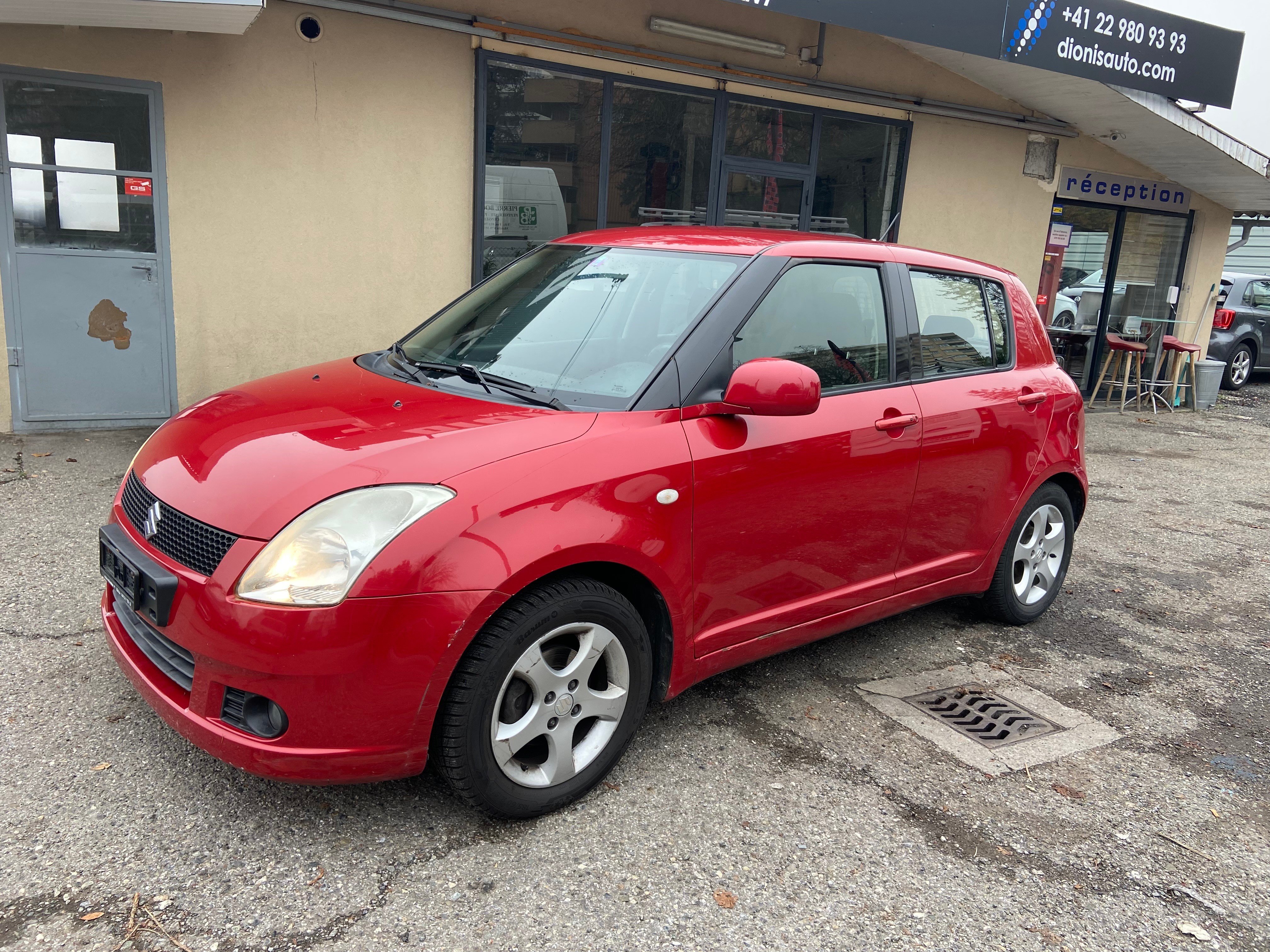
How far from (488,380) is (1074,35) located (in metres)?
8.62

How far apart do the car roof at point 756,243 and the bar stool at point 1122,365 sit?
912 centimetres

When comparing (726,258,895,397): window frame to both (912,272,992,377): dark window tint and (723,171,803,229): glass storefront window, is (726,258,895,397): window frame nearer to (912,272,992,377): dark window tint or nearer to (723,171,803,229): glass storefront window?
(912,272,992,377): dark window tint

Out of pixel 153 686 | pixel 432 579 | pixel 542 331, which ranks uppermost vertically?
pixel 542 331

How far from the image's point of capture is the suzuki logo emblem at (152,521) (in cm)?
267

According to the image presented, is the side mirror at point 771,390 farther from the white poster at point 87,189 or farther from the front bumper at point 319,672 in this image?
the white poster at point 87,189

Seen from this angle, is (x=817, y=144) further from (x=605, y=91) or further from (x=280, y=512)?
(x=280, y=512)

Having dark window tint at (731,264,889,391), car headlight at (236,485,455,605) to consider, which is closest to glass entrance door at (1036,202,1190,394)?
dark window tint at (731,264,889,391)

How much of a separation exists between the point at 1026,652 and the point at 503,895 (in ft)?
9.65

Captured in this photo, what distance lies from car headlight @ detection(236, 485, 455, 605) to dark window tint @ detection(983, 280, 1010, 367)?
2.90m

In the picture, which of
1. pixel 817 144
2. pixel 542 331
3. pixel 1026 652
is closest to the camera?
pixel 542 331

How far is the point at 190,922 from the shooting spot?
7.55 feet

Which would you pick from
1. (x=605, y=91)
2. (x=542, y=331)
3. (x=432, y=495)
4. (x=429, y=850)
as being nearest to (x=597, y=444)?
(x=432, y=495)

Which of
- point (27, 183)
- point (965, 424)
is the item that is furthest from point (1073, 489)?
point (27, 183)

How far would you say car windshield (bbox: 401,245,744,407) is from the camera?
10.2 ft
